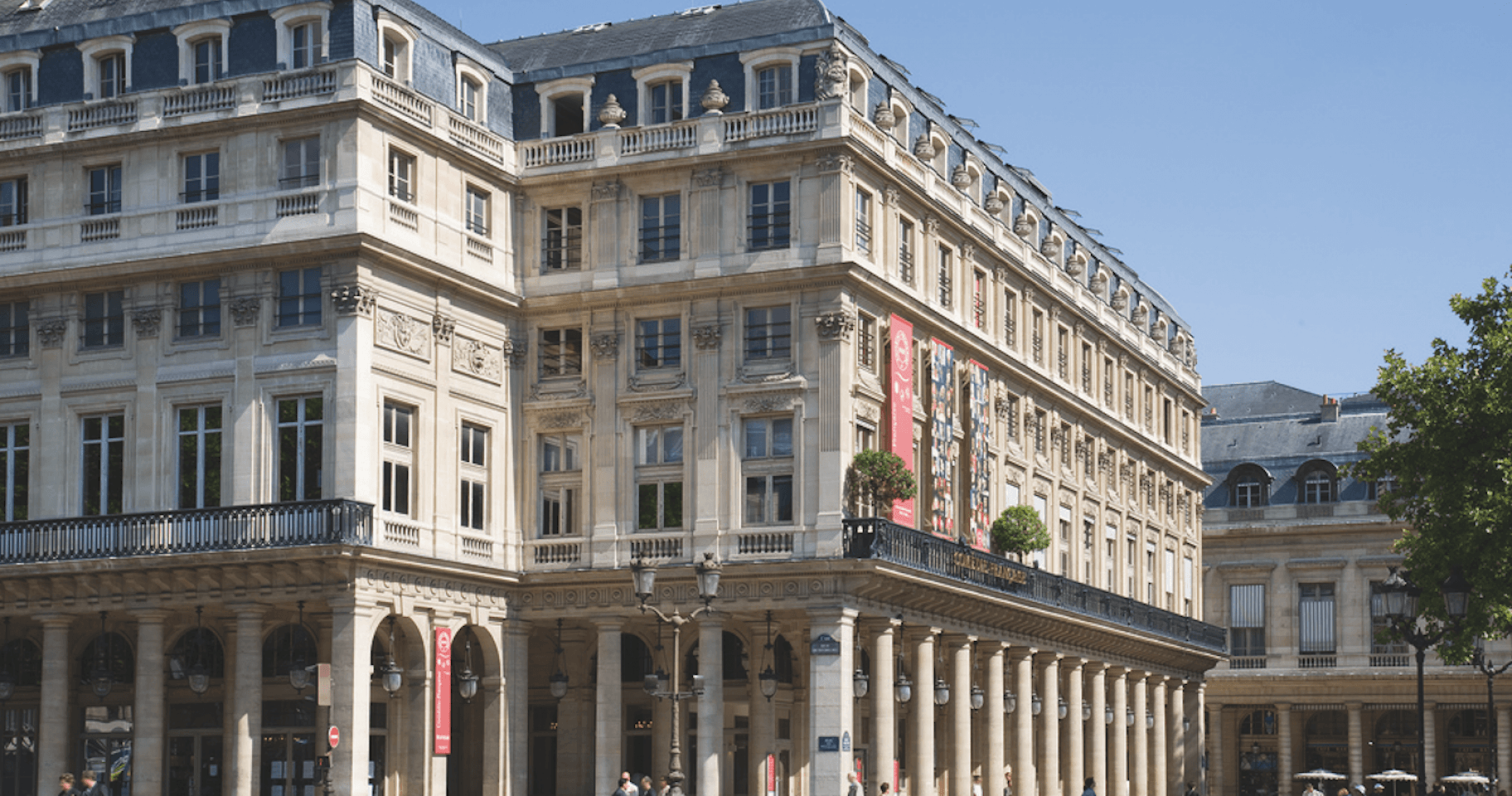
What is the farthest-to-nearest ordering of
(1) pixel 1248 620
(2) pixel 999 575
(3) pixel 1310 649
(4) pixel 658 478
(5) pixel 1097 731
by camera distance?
(1) pixel 1248 620 < (3) pixel 1310 649 < (5) pixel 1097 731 < (2) pixel 999 575 < (4) pixel 658 478

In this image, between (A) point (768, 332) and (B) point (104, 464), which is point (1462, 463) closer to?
(A) point (768, 332)

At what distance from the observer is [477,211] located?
49781 mm

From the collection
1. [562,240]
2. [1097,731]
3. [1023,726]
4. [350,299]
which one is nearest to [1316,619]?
[1097,731]

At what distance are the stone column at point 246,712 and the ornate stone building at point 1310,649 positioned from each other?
162ft

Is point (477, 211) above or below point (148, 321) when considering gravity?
above

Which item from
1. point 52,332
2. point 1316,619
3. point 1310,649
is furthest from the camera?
point 1316,619

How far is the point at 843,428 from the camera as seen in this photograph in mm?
47625

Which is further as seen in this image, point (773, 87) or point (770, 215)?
point (773, 87)

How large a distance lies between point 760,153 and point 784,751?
49.2 feet

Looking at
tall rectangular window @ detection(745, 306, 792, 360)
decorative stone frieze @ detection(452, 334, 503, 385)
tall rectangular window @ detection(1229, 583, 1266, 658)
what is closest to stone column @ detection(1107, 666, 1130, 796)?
tall rectangular window @ detection(1229, 583, 1266, 658)

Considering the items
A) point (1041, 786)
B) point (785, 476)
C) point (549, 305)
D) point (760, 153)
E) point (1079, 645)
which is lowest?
point (1041, 786)

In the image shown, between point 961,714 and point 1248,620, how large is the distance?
35763mm

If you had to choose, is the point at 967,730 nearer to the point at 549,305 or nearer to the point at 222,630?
the point at 549,305

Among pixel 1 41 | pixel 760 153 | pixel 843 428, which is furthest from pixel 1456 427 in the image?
pixel 1 41
